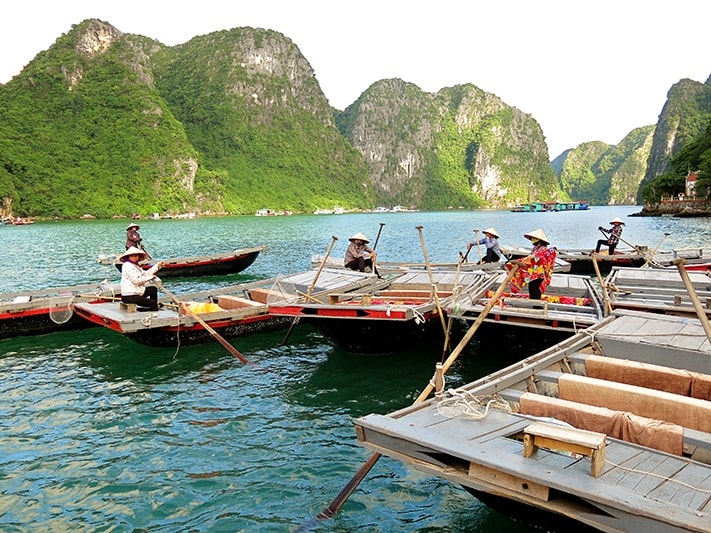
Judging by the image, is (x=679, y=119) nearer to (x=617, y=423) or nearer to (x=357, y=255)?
(x=357, y=255)

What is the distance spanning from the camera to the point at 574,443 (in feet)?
11.5

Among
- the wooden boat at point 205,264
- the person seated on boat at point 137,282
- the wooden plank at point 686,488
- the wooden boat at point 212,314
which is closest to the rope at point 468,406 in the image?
the wooden plank at point 686,488

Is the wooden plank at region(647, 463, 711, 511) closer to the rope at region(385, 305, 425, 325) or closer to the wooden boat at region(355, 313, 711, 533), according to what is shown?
the wooden boat at region(355, 313, 711, 533)

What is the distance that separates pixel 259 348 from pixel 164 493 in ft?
20.9

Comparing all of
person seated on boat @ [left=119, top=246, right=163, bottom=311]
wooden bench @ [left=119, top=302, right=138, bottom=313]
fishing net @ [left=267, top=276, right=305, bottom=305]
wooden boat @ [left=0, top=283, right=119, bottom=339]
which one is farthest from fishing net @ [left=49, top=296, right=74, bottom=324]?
fishing net @ [left=267, top=276, right=305, bottom=305]

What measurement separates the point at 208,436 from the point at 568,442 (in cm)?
577

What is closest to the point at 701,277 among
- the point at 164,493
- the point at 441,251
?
the point at 164,493

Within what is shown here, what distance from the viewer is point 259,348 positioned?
1252cm

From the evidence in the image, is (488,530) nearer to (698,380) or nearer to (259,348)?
(698,380)

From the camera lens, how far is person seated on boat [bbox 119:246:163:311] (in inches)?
464

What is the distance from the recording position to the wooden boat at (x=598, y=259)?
2420cm

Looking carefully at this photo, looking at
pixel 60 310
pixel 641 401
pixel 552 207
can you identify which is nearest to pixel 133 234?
pixel 60 310

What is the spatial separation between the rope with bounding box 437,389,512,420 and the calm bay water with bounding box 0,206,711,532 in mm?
1468

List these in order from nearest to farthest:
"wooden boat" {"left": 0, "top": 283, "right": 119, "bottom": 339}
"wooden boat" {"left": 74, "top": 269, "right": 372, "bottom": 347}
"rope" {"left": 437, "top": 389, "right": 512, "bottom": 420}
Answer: "rope" {"left": 437, "top": 389, "right": 512, "bottom": 420} < "wooden boat" {"left": 74, "top": 269, "right": 372, "bottom": 347} < "wooden boat" {"left": 0, "top": 283, "right": 119, "bottom": 339}
